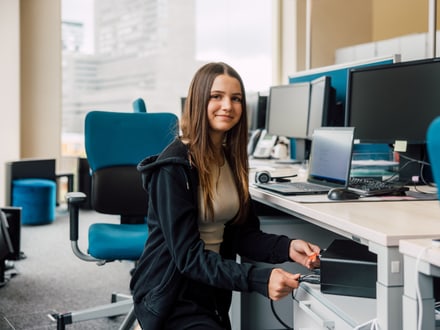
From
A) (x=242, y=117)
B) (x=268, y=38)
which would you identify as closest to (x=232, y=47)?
(x=268, y=38)

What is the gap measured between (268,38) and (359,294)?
5591mm

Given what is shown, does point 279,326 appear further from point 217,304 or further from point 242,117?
point 242,117

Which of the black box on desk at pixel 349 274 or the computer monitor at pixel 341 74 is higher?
the computer monitor at pixel 341 74

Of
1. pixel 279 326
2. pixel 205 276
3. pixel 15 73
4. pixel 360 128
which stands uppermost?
pixel 15 73

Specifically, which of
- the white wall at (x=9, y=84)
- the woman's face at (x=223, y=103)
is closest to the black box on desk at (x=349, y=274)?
the woman's face at (x=223, y=103)

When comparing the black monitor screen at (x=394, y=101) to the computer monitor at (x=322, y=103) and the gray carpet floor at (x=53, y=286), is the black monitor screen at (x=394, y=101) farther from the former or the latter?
the gray carpet floor at (x=53, y=286)

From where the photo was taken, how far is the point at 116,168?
2367 mm

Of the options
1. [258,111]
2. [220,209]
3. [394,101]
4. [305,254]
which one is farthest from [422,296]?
[258,111]

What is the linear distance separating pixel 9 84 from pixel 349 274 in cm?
461

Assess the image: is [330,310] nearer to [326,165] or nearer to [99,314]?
[326,165]

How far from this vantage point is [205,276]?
1.33 metres

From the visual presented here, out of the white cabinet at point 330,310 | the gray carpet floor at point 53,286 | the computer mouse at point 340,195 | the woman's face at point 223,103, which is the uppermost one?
the woman's face at point 223,103

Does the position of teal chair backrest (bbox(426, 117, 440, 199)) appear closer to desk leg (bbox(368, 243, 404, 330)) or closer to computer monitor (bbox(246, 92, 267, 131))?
desk leg (bbox(368, 243, 404, 330))

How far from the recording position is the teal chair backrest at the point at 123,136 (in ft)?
7.57
